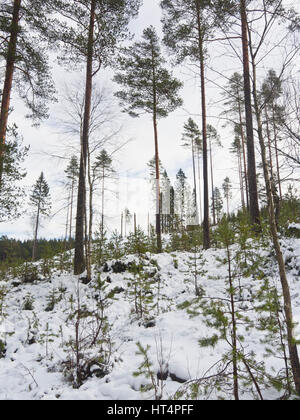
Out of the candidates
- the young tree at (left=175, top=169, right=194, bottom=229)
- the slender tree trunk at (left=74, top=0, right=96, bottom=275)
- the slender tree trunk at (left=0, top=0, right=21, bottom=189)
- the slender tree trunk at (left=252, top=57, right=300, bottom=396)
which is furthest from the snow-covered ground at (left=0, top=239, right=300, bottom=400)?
the young tree at (left=175, top=169, right=194, bottom=229)

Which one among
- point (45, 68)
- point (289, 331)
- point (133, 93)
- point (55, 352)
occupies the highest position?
point (133, 93)

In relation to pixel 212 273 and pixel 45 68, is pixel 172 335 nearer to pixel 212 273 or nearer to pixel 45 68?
pixel 212 273

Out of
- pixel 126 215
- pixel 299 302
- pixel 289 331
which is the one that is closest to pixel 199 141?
pixel 299 302

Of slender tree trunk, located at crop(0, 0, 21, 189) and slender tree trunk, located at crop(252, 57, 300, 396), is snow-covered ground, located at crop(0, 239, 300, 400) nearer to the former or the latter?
slender tree trunk, located at crop(252, 57, 300, 396)

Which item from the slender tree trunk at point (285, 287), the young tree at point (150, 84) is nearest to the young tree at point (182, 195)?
the young tree at point (150, 84)

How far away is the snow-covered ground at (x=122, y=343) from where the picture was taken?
9.11 feet

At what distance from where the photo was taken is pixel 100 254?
8570mm

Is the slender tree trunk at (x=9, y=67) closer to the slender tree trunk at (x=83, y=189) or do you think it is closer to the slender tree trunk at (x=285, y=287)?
the slender tree trunk at (x=83, y=189)

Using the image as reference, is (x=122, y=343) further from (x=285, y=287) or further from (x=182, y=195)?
(x=182, y=195)

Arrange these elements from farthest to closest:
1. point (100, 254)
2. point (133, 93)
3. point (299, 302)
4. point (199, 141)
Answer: point (199, 141), point (133, 93), point (100, 254), point (299, 302)

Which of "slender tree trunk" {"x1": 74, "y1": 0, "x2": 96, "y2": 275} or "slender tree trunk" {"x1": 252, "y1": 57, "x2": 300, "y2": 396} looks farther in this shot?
"slender tree trunk" {"x1": 74, "y1": 0, "x2": 96, "y2": 275}

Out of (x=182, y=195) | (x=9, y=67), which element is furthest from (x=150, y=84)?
(x=182, y=195)

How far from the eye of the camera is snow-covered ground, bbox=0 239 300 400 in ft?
9.11

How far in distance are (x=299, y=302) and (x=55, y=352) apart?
539 centimetres
